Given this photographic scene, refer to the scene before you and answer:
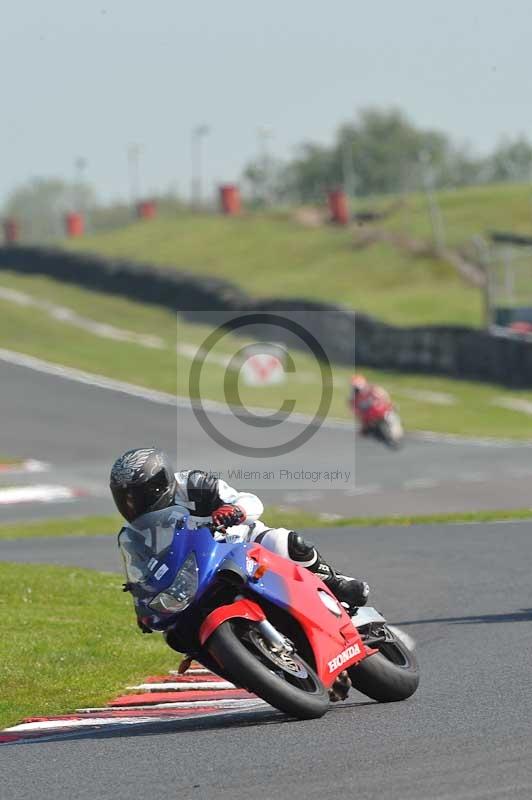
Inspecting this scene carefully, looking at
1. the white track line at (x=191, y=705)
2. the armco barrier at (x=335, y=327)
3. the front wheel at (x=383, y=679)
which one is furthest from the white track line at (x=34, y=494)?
the front wheel at (x=383, y=679)

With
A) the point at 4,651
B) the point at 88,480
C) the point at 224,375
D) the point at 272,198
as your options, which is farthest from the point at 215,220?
the point at 4,651

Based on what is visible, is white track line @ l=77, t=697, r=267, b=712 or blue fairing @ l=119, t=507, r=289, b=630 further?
white track line @ l=77, t=697, r=267, b=712

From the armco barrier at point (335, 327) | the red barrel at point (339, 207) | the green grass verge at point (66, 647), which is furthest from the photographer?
the red barrel at point (339, 207)

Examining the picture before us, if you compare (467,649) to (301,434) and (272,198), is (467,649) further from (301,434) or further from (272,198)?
(272,198)

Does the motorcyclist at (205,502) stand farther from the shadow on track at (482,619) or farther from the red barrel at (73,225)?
the red barrel at (73,225)

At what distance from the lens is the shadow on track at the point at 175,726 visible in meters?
7.03

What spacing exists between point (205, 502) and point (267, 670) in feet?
3.14

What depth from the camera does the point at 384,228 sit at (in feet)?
180

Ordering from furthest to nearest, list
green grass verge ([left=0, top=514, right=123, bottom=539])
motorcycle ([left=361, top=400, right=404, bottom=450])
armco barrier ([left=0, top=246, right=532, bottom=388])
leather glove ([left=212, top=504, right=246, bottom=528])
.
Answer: armco barrier ([left=0, top=246, right=532, bottom=388]) → motorcycle ([left=361, top=400, right=404, bottom=450]) → green grass verge ([left=0, top=514, right=123, bottom=539]) → leather glove ([left=212, top=504, right=246, bottom=528])

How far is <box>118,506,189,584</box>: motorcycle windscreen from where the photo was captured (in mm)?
7059

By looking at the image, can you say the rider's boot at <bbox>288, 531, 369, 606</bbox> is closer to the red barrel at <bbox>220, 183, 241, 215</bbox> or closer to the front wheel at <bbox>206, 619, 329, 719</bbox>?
the front wheel at <bbox>206, 619, 329, 719</bbox>

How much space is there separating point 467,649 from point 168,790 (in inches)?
150

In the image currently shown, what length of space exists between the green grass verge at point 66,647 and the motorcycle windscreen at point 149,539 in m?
1.34

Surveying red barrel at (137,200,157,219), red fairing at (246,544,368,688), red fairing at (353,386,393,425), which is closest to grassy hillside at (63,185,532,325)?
red barrel at (137,200,157,219)
